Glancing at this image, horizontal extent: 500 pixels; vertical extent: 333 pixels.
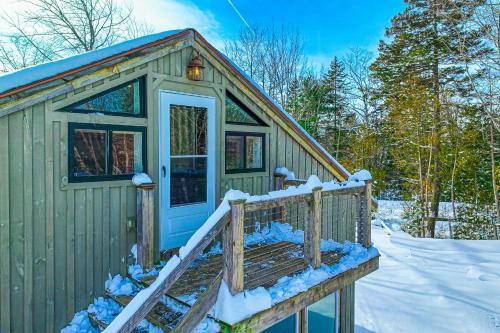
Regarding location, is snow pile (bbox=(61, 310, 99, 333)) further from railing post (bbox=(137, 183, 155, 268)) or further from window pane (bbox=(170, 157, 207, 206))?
window pane (bbox=(170, 157, 207, 206))

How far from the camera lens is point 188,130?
13.8 feet

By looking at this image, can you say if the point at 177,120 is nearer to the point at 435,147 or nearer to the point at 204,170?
the point at 204,170

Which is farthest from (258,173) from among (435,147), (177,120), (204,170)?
(435,147)

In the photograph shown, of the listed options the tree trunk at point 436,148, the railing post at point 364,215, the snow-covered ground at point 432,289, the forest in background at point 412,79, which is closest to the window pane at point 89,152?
the railing post at point 364,215

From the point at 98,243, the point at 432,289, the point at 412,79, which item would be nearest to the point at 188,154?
the point at 98,243

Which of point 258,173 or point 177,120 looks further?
point 258,173

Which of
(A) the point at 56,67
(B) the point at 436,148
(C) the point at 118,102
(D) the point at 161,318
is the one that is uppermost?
(A) the point at 56,67

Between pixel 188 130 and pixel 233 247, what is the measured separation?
A: 82.4 inches

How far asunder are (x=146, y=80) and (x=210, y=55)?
980 mm

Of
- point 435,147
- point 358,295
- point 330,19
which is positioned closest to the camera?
point 358,295

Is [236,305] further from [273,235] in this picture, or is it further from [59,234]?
[273,235]

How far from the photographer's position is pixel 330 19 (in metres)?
16.4

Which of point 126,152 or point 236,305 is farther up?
point 126,152

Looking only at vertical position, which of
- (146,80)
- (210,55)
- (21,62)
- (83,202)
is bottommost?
(83,202)
